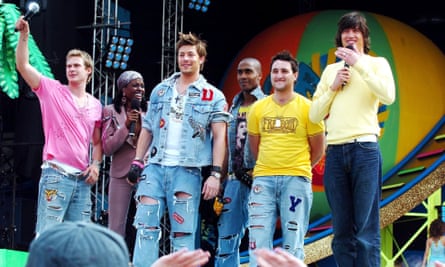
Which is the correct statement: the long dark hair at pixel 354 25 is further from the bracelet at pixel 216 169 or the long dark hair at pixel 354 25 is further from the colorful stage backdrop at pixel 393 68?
the colorful stage backdrop at pixel 393 68

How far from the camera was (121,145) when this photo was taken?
5582 mm

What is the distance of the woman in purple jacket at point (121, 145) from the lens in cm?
552

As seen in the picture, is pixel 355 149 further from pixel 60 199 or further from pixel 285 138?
pixel 60 199

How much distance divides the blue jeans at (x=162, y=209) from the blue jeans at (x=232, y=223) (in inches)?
24.8

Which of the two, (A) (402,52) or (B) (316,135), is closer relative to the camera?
(B) (316,135)

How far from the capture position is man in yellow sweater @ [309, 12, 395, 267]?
4.14m

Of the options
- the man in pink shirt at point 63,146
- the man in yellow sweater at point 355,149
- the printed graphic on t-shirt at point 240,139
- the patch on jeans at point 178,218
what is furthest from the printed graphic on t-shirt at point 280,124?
the man in pink shirt at point 63,146

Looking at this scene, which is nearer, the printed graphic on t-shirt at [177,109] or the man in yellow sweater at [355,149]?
the man in yellow sweater at [355,149]

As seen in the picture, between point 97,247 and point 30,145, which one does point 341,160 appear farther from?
point 30,145

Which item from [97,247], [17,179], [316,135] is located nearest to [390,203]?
[316,135]

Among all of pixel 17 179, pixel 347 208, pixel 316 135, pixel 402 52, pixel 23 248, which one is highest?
pixel 402 52

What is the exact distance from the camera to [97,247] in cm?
156

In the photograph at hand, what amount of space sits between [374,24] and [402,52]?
543 millimetres

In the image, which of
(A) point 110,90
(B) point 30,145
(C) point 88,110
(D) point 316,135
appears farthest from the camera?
(A) point 110,90
